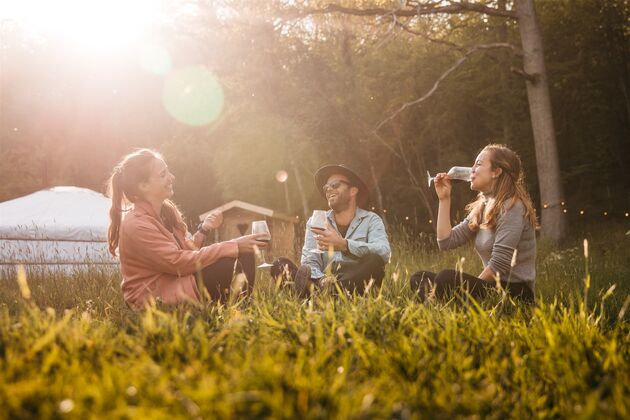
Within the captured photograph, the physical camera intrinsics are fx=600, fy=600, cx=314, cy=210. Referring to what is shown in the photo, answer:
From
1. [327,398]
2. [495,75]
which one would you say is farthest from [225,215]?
[327,398]

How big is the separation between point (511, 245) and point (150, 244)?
2.28 meters

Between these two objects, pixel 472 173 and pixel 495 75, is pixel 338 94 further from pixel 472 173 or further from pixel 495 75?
pixel 472 173

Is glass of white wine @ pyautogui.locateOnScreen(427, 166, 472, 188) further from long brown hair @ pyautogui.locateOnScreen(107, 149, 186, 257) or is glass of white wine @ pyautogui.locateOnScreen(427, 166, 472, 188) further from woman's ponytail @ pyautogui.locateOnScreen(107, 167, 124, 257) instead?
woman's ponytail @ pyautogui.locateOnScreen(107, 167, 124, 257)

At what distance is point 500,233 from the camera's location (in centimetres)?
385

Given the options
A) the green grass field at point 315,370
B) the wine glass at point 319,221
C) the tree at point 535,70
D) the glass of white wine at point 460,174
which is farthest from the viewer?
the tree at point 535,70

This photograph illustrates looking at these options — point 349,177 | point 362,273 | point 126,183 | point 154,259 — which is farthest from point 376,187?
point 154,259

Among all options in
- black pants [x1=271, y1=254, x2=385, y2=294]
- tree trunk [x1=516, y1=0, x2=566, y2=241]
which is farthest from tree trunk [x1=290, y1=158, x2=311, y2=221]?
black pants [x1=271, y1=254, x2=385, y2=294]

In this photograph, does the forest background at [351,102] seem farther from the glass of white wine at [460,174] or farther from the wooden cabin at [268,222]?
the glass of white wine at [460,174]

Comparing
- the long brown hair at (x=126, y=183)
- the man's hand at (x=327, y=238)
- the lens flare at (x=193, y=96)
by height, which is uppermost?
the lens flare at (x=193, y=96)

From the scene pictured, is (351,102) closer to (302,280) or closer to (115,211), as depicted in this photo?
(302,280)

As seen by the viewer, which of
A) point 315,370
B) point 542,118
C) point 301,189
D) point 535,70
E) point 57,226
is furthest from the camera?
point 301,189

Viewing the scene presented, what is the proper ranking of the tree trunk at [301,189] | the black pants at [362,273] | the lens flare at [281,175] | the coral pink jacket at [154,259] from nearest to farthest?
1. the coral pink jacket at [154,259]
2. the black pants at [362,273]
3. the tree trunk at [301,189]
4. the lens flare at [281,175]

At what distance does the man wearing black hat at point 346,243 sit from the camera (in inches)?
171

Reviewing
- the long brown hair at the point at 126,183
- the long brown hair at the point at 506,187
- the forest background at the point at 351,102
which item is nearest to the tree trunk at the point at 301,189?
the forest background at the point at 351,102
